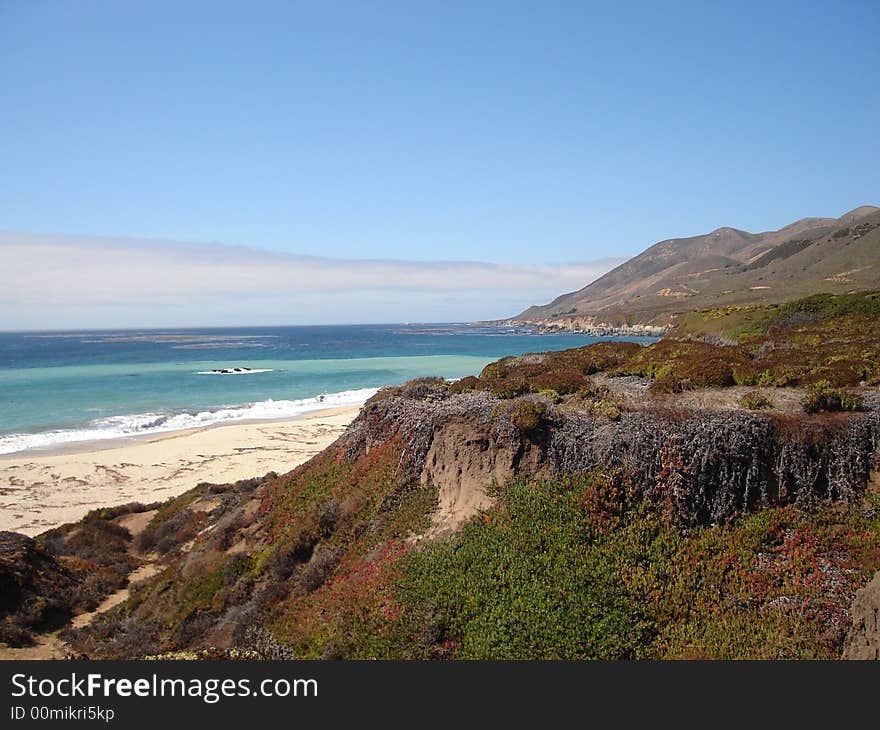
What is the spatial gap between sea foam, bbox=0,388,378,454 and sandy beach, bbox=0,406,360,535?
260cm

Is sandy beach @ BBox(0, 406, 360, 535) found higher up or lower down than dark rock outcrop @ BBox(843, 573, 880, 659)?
lower down

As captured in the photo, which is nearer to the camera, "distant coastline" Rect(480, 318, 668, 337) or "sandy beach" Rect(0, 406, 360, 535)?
"sandy beach" Rect(0, 406, 360, 535)

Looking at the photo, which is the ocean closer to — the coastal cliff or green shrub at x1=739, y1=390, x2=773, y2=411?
the coastal cliff

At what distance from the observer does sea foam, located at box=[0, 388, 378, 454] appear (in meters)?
34.2

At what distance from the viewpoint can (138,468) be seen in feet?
90.5

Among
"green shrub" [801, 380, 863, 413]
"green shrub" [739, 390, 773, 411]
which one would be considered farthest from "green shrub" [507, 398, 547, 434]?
"green shrub" [801, 380, 863, 413]

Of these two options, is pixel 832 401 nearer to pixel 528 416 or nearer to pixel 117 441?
pixel 528 416

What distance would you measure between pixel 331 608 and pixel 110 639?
19.9 ft

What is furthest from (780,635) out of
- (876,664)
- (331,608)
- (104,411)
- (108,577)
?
(104,411)

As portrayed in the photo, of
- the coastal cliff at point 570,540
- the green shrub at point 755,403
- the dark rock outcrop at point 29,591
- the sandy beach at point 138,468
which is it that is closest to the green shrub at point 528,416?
the coastal cliff at point 570,540

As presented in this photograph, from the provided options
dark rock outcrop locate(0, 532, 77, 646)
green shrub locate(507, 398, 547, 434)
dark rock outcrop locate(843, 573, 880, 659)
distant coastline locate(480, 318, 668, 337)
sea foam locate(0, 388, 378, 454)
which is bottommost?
dark rock outcrop locate(0, 532, 77, 646)

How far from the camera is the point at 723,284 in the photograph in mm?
148750

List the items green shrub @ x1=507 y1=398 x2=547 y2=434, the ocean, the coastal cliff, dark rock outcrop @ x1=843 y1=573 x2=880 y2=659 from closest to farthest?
dark rock outcrop @ x1=843 y1=573 x2=880 y2=659
the coastal cliff
green shrub @ x1=507 y1=398 x2=547 y2=434
the ocean

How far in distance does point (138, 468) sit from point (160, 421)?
45.0ft
